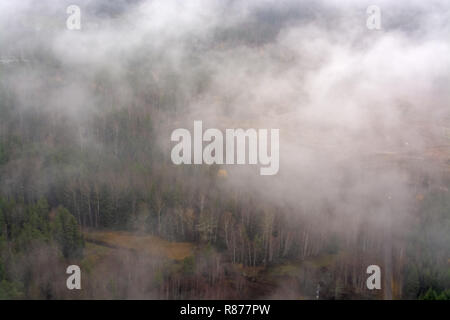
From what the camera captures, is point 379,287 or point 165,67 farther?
point 165,67

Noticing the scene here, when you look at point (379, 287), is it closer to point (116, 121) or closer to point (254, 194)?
point (254, 194)

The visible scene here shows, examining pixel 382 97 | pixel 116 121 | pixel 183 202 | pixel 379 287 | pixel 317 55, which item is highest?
pixel 317 55

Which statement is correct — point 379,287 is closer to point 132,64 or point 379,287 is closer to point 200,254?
point 200,254

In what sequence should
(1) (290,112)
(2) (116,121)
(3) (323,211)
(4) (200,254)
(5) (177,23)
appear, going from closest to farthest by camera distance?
1. (4) (200,254)
2. (3) (323,211)
3. (2) (116,121)
4. (1) (290,112)
5. (5) (177,23)

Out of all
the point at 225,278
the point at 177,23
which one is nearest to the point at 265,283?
the point at 225,278

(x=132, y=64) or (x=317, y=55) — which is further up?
(x=317, y=55)

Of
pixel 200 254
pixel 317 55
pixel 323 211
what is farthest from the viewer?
pixel 317 55
